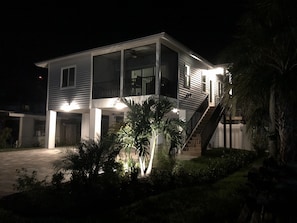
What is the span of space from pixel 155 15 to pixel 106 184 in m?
16.8

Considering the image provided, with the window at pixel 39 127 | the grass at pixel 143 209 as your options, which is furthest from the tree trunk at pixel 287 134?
the window at pixel 39 127

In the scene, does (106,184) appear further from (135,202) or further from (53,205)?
(53,205)

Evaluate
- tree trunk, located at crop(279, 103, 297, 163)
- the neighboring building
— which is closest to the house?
the neighboring building

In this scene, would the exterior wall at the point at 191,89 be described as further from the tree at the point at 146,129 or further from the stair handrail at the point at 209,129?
the tree at the point at 146,129

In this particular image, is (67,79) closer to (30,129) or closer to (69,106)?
(69,106)

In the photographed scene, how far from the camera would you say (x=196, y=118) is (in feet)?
54.4

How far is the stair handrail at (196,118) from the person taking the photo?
14367 millimetres

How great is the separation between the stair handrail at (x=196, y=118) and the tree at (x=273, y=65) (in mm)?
5916

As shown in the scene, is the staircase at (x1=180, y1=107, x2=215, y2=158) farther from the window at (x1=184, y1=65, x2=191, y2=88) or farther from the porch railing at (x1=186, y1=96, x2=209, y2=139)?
the window at (x1=184, y1=65, x2=191, y2=88)

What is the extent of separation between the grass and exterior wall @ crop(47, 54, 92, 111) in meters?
10.0

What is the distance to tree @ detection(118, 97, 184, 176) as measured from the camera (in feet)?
27.4

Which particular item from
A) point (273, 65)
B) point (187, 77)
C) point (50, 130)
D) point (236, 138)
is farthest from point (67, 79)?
point (273, 65)

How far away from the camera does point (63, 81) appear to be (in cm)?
1691

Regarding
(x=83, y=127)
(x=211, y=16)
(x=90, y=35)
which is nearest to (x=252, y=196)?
(x=83, y=127)
